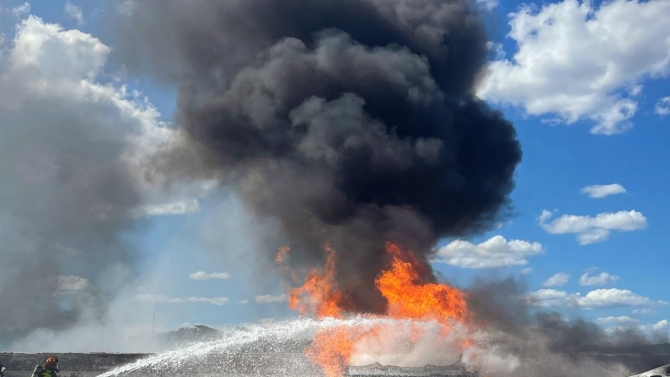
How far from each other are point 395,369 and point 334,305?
10397mm

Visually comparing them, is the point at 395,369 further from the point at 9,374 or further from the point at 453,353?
the point at 9,374

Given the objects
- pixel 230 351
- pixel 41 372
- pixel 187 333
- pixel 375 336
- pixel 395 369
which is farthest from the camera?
pixel 187 333

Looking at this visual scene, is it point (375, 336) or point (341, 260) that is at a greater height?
point (341, 260)

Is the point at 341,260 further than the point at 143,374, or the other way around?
the point at 143,374

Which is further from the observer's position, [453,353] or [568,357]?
[568,357]

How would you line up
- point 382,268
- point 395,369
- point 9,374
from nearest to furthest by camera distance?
point 395,369 → point 382,268 → point 9,374

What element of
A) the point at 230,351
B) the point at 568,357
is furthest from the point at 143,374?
the point at 568,357

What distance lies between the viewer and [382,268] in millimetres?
42594

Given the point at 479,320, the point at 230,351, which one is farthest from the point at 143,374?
the point at 479,320

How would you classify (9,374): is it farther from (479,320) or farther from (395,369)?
(479,320)

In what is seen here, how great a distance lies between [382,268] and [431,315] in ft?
16.9

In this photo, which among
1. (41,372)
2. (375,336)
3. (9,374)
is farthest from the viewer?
(9,374)

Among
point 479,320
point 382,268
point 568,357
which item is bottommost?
point 568,357

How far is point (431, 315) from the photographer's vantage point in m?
39.3
